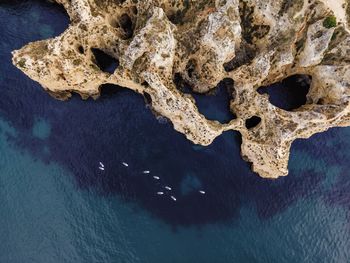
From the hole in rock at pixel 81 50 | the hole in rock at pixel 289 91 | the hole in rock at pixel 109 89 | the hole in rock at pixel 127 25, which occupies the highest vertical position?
the hole in rock at pixel 289 91

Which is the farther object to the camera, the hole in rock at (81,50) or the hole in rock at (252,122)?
the hole in rock at (252,122)

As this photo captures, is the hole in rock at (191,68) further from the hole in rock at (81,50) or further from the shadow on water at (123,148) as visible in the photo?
the hole in rock at (81,50)

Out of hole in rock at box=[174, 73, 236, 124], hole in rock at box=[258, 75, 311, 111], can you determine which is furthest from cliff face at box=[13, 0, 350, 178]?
hole in rock at box=[258, 75, 311, 111]

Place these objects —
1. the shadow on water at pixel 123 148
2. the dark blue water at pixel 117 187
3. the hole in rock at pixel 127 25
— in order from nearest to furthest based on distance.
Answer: the hole in rock at pixel 127 25 → the dark blue water at pixel 117 187 → the shadow on water at pixel 123 148

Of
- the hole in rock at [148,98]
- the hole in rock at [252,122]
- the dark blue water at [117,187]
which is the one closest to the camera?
the hole in rock at [252,122]

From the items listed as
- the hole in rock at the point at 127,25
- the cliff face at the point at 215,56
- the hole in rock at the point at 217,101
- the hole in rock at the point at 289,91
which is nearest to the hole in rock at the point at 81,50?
the cliff face at the point at 215,56

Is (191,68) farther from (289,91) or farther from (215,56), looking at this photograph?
(289,91)

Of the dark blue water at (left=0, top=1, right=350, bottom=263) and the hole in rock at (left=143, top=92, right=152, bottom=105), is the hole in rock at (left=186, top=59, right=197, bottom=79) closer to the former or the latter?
the dark blue water at (left=0, top=1, right=350, bottom=263)

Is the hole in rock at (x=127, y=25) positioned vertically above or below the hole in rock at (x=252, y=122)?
above
